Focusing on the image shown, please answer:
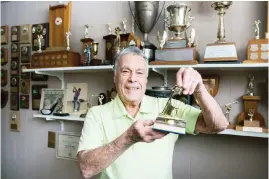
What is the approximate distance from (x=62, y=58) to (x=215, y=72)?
1.01 metres

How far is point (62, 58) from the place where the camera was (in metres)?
1.74

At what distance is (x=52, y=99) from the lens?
1993 mm

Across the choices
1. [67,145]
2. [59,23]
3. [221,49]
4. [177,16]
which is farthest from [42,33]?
[221,49]

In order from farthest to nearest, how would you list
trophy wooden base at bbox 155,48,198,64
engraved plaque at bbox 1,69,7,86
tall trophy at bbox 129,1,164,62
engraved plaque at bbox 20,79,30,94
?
engraved plaque at bbox 1,69,7,86 → engraved plaque at bbox 20,79,30,94 → tall trophy at bbox 129,1,164,62 → trophy wooden base at bbox 155,48,198,64

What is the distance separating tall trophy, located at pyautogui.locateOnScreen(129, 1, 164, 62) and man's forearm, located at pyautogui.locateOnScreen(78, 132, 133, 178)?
0.75 meters

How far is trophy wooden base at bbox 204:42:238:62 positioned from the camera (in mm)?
1301

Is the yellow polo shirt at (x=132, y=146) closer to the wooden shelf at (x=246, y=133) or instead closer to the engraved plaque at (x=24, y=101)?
the wooden shelf at (x=246, y=133)

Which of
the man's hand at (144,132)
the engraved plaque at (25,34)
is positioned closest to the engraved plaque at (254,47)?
the man's hand at (144,132)

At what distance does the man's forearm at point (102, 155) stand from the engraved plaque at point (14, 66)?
156cm

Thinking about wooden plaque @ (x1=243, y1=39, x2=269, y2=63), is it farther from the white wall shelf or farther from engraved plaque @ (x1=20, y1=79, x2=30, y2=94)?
engraved plaque @ (x1=20, y1=79, x2=30, y2=94)

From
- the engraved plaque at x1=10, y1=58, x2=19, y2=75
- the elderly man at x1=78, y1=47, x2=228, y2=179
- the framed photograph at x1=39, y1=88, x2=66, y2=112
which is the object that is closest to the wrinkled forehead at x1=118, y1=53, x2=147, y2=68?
the elderly man at x1=78, y1=47, x2=228, y2=179

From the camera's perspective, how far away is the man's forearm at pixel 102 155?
2.70 feet

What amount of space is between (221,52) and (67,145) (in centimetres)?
135

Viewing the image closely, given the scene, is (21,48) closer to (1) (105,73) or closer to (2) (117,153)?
(1) (105,73)
